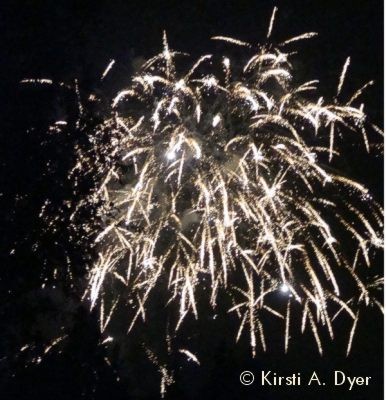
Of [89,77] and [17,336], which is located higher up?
[89,77]

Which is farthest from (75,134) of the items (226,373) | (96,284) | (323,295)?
Answer: (226,373)

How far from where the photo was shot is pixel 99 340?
988 centimetres

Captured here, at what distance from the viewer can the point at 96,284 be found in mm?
9750

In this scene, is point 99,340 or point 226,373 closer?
point 99,340

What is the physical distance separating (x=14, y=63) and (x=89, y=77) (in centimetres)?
132

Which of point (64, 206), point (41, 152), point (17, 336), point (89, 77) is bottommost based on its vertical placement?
point (17, 336)

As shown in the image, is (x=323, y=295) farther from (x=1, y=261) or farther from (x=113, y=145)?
(x=1, y=261)

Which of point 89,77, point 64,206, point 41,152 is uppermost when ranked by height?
point 89,77

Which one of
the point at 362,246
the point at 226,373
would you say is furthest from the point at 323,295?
the point at 226,373

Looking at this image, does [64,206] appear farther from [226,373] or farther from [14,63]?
[226,373]

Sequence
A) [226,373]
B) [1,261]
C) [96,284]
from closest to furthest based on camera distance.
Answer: [1,261]
[96,284]
[226,373]

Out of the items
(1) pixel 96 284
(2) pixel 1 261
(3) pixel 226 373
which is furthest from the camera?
(3) pixel 226 373

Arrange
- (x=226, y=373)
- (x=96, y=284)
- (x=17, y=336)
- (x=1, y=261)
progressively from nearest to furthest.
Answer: (x=1, y=261), (x=17, y=336), (x=96, y=284), (x=226, y=373)

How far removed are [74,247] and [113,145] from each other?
139 cm
